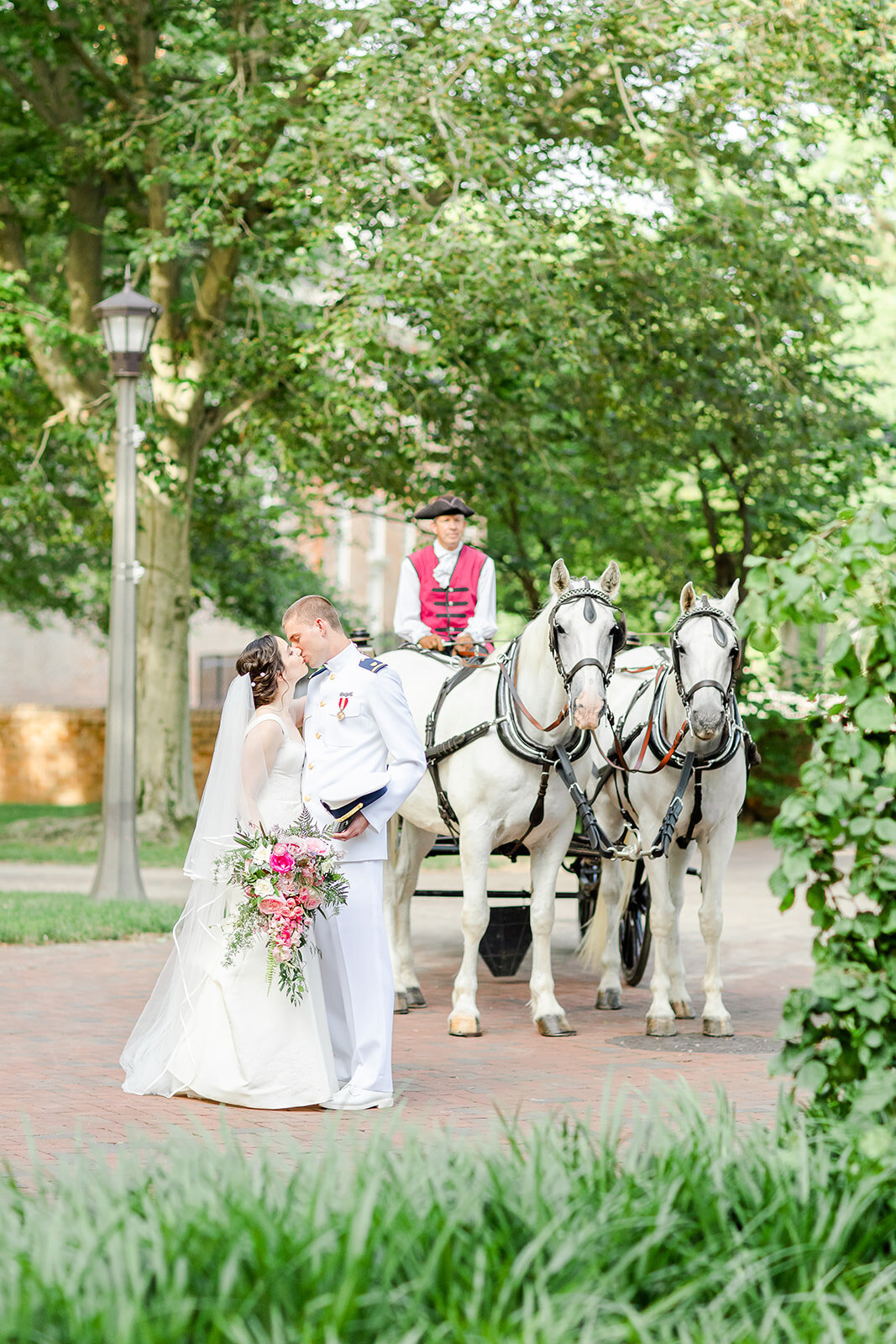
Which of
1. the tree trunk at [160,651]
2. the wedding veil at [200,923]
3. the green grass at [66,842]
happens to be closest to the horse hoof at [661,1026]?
the wedding veil at [200,923]

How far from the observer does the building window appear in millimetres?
32875

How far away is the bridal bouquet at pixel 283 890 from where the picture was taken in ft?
20.8

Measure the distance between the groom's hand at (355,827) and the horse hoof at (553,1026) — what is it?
213 centimetres

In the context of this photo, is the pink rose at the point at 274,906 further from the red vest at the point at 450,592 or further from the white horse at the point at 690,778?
the red vest at the point at 450,592

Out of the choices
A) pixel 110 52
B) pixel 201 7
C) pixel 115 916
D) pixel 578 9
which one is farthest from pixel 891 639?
pixel 110 52

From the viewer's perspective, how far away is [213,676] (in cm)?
3328

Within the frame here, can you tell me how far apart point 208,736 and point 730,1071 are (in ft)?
71.3

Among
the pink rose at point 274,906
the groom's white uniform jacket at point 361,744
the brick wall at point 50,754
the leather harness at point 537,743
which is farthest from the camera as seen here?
the brick wall at point 50,754

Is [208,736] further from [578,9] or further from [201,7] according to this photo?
[578,9]

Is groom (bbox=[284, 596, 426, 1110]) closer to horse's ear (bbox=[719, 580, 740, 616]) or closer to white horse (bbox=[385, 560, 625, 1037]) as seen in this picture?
white horse (bbox=[385, 560, 625, 1037])

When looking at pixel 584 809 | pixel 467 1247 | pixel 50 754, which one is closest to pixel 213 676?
pixel 50 754

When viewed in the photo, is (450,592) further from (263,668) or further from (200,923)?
(200,923)

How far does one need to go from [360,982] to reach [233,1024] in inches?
23.2

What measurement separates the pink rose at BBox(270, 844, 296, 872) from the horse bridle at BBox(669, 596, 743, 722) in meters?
2.50
